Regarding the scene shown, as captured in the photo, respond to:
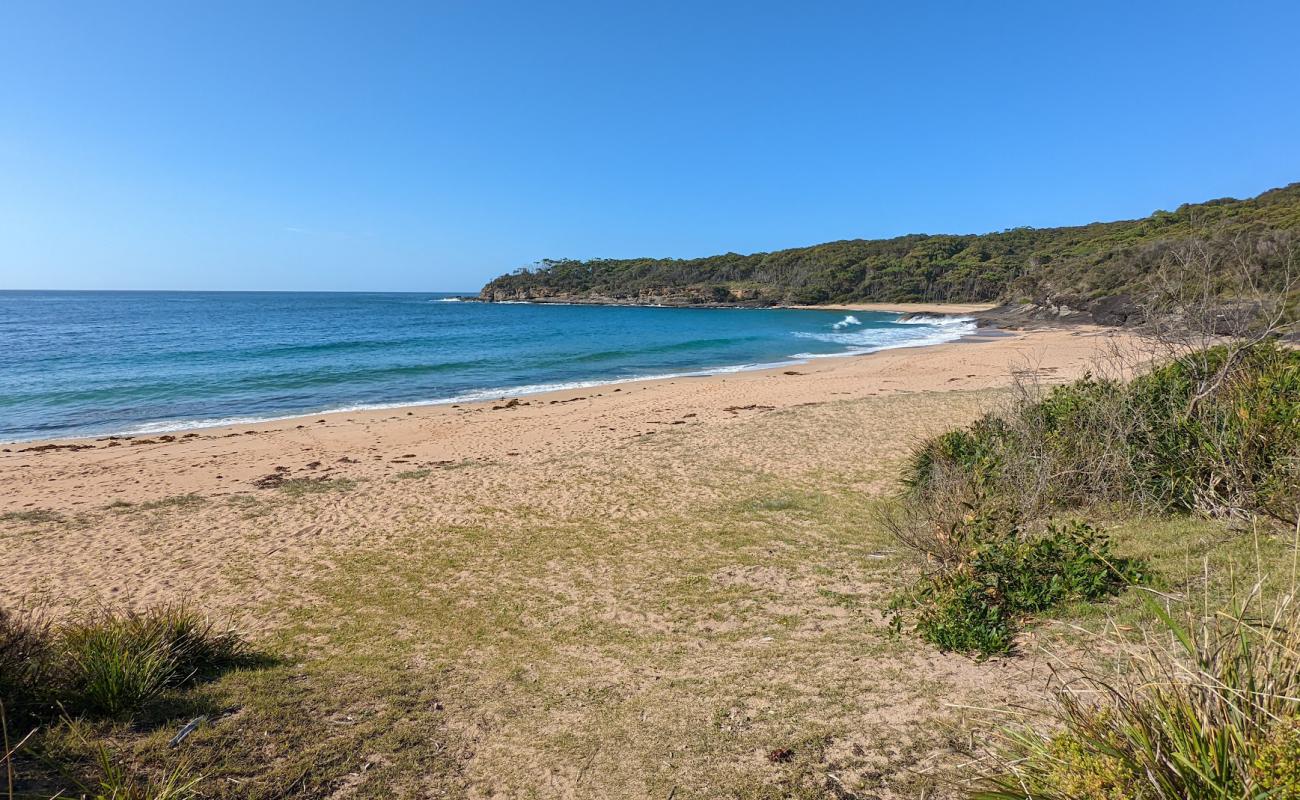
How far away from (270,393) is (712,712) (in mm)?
24529

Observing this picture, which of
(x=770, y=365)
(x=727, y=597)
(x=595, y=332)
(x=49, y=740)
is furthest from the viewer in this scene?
(x=595, y=332)

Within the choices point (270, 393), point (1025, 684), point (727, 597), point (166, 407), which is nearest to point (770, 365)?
point (270, 393)

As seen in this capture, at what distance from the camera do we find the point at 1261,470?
17.0 ft

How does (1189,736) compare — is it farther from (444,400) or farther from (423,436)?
(444,400)

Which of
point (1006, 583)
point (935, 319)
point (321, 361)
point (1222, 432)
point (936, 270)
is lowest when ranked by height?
point (1006, 583)

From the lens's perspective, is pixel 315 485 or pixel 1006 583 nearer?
pixel 1006 583

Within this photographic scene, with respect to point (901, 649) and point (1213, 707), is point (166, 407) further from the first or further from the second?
point (1213, 707)

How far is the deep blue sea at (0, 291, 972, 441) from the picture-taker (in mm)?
21250

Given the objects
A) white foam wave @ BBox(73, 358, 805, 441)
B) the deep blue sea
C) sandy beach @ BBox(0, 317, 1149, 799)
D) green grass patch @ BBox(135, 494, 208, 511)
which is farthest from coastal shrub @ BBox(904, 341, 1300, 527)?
the deep blue sea

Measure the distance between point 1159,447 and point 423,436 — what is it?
14392 mm

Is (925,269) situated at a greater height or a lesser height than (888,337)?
greater

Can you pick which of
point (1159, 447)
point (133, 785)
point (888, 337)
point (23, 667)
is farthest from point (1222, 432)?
point (888, 337)

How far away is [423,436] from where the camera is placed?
16.0m

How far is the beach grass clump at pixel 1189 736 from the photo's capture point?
180 cm
